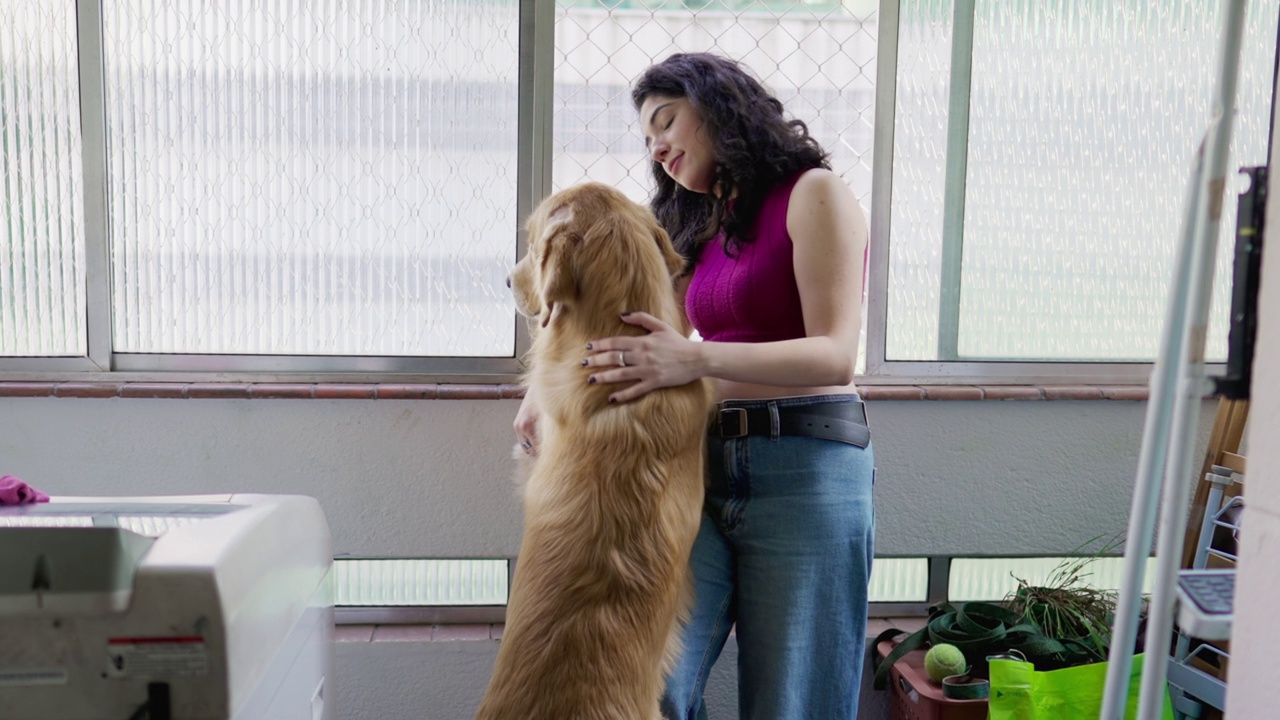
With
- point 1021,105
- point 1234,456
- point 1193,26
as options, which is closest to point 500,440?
point 1021,105

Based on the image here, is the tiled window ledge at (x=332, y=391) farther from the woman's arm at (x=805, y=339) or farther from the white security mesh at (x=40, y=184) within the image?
the woman's arm at (x=805, y=339)

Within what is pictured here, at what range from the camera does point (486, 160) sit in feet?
7.24

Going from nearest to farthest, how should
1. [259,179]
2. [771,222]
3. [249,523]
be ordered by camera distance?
[249,523]
[771,222]
[259,179]

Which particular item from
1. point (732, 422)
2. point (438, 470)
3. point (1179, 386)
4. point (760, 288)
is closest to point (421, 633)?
point (438, 470)

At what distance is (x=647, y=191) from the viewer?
88.7 inches

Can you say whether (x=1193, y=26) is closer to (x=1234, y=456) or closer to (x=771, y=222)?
(x=1234, y=456)

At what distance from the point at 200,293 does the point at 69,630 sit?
61.2 inches

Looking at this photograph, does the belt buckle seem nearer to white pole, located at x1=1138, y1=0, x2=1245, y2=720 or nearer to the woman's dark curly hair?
the woman's dark curly hair

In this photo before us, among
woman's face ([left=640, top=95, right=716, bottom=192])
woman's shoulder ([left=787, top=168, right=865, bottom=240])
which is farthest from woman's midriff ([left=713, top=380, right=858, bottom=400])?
woman's face ([left=640, top=95, right=716, bottom=192])

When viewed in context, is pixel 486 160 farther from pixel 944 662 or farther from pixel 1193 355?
pixel 1193 355

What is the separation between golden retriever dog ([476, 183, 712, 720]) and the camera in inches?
50.7

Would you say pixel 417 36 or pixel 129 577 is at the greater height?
pixel 417 36

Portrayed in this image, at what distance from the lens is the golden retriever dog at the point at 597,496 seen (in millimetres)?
1288

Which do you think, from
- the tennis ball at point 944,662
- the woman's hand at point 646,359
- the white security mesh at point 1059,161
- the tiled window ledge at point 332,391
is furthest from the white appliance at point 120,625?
the white security mesh at point 1059,161
